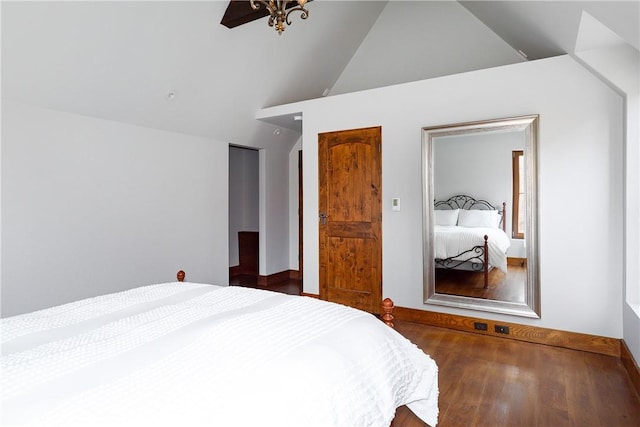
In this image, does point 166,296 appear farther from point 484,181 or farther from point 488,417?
point 484,181

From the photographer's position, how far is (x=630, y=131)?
8.43 ft

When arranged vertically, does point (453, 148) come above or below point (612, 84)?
below

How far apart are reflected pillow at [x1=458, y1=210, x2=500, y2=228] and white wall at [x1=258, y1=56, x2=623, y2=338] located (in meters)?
0.36

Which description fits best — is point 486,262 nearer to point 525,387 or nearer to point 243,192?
point 525,387

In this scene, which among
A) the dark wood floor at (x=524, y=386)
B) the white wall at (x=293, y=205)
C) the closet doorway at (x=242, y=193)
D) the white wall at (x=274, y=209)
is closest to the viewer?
the dark wood floor at (x=524, y=386)

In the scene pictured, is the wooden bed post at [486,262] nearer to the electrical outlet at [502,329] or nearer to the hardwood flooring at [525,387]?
the electrical outlet at [502,329]

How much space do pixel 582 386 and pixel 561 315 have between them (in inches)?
30.1

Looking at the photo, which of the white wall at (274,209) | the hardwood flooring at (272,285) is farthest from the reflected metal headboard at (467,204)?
the white wall at (274,209)

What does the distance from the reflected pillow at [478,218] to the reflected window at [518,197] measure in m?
0.15

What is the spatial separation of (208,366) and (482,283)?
9.44ft

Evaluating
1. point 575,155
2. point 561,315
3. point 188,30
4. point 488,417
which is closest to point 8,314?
point 188,30

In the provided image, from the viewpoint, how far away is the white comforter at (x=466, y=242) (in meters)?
3.24

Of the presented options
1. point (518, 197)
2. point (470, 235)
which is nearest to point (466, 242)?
point (470, 235)

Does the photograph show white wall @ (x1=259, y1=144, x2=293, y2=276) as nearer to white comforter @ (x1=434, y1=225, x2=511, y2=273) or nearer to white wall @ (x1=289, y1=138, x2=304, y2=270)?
white wall @ (x1=289, y1=138, x2=304, y2=270)
